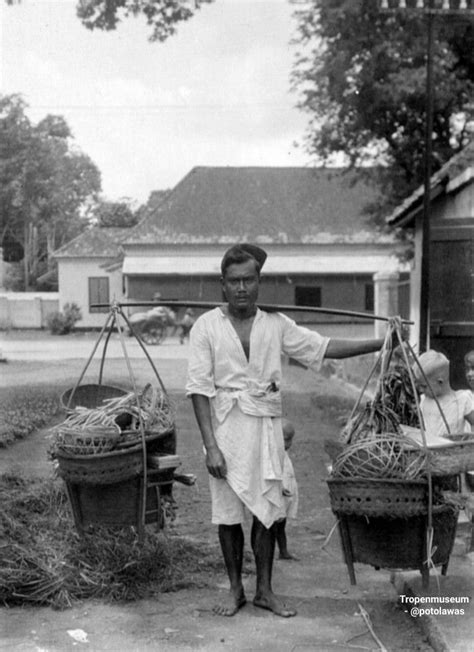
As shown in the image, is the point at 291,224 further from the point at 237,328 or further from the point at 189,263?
the point at 237,328

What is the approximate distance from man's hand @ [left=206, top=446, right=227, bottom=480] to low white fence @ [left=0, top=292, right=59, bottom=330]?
36.2m

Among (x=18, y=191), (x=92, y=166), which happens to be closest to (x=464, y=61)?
(x=18, y=191)

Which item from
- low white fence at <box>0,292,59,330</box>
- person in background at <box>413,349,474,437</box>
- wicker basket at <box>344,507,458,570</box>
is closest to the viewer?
wicker basket at <box>344,507,458,570</box>

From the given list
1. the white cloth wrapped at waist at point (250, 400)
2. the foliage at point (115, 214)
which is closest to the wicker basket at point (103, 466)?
the white cloth wrapped at waist at point (250, 400)

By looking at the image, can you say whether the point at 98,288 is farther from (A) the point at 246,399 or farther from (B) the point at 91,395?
(A) the point at 246,399

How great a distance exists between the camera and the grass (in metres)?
4.85

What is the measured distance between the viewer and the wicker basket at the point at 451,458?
4.15 meters

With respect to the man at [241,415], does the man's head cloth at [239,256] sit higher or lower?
higher

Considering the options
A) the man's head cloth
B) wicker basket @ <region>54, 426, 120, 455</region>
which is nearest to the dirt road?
wicker basket @ <region>54, 426, 120, 455</region>

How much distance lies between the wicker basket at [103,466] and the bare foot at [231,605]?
79cm

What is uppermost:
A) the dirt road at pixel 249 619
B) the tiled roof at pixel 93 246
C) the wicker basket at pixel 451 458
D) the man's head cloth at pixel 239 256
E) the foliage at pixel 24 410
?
the tiled roof at pixel 93 246

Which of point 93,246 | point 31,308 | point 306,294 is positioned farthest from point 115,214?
point 306,294

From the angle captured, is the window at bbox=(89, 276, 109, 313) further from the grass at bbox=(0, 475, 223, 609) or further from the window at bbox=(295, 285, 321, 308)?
the grass at bbox=(0, 475, 223, 609)

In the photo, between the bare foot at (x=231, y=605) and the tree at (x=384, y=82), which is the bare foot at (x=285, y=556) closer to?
the bare foot at (x=231, y=605)
